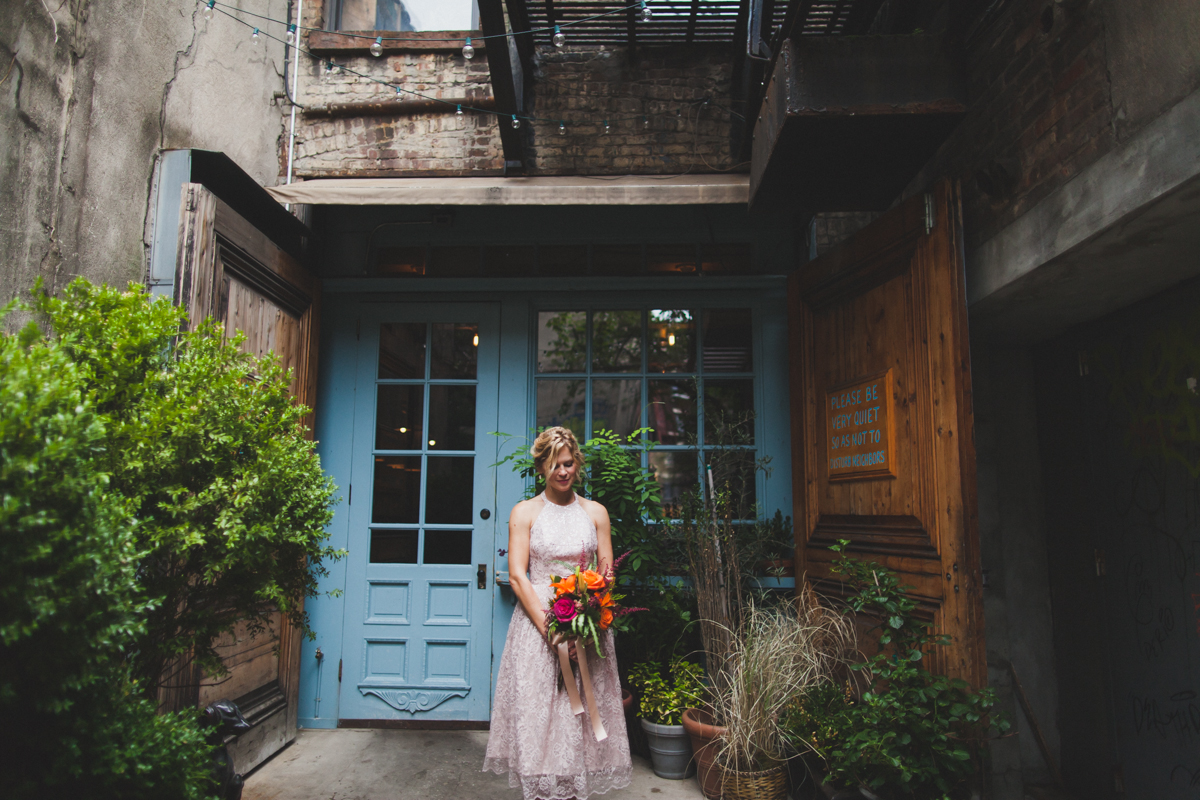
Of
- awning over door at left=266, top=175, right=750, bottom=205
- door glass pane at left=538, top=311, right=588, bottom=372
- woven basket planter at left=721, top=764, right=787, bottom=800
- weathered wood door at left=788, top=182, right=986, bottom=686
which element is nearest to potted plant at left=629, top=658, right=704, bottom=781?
woven basket planter at left=721, top=764, right=787, bottom=800

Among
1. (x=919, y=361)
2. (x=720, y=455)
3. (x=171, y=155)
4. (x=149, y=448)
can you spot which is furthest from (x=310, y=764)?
(x=919, y=361)

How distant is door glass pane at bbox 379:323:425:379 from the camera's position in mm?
4473

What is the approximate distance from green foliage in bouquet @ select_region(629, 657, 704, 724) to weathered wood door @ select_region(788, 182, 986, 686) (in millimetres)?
875

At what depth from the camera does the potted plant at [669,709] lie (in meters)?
3.39

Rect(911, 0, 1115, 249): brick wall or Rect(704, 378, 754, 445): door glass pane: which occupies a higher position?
Rect(911, 0, 1115, 249): brick wall

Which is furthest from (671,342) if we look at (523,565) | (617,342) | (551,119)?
(523,565)

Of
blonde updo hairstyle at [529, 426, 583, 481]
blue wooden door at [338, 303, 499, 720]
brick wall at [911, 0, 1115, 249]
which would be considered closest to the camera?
brick wall at [911, 0, 1115, 249]

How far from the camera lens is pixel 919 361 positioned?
306 cm

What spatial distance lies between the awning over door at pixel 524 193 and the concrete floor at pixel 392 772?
3.08m

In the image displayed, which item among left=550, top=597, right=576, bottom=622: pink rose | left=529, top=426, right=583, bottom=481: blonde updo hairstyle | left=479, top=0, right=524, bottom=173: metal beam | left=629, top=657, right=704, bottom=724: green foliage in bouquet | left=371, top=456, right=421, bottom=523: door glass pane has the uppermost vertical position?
left=479, top=0, right=524, bottom=173: metal beam

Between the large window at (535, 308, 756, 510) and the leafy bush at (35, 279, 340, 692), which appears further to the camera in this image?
the large window at (535, 308, 756, 510)

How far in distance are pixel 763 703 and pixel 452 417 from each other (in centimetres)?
258

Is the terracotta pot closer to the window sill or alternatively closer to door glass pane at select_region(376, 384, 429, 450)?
door glass pane at select_region(376, 384, 429, 450)

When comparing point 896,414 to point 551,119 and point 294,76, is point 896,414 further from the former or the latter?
point 294,76
